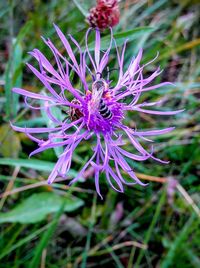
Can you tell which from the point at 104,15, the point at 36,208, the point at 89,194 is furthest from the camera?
the point at 89,194

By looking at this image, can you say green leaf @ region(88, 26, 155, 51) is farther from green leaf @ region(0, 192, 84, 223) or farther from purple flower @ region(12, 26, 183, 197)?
green leaf @ region(0, 192, 84, 223)

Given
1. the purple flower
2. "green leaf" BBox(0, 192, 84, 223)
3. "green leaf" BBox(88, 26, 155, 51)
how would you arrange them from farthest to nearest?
1. "green leaf" BBox(0, 192, 84, 223)
2. "green leaf" BBox(88, 26, 155, 51)
3. the purple flower

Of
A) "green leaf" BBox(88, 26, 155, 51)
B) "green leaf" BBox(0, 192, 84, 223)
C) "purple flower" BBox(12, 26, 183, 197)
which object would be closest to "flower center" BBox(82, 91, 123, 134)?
"purple flower" BBox(12, 26, 183, 197)

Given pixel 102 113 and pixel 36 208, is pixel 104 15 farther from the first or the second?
pixel 36 208

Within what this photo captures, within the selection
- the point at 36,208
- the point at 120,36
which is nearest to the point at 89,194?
the point at 36,208

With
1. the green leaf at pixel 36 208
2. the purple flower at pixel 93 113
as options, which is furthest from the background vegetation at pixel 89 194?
the purple flower at pixel 93 113

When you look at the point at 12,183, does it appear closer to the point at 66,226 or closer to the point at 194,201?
the point at 66,226
